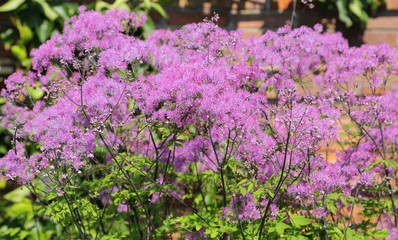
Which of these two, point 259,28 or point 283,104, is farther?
point 259,28

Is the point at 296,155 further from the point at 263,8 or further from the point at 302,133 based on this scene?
the point at 263,8

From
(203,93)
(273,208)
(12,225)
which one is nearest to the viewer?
(203,93)

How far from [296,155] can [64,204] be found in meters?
0.89

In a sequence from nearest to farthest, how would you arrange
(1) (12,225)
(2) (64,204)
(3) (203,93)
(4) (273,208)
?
(3) (203,93) → (4) (273,208) → (2) (64,204) → (1) (12,225)

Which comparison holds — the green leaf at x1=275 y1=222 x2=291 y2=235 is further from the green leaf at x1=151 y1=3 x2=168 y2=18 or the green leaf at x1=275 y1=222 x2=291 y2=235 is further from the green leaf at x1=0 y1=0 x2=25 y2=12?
the green leaf at x1=0 y1=0 x2=25 y2=12

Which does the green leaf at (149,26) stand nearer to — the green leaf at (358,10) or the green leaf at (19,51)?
the green leaf at (19,51)

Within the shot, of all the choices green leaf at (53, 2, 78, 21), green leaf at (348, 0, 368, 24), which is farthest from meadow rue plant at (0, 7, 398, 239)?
green leaf at (53, 2, 78, 21)

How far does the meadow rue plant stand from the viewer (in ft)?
6.68

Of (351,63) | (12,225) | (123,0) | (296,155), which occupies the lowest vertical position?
(12,225)

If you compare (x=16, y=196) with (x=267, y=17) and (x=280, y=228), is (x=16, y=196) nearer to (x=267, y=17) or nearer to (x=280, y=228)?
(x=267, y=17)

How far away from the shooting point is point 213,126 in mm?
2070

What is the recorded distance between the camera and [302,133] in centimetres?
201

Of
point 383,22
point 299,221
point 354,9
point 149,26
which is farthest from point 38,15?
point 299,221

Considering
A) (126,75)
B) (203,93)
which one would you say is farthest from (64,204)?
(203,93)
